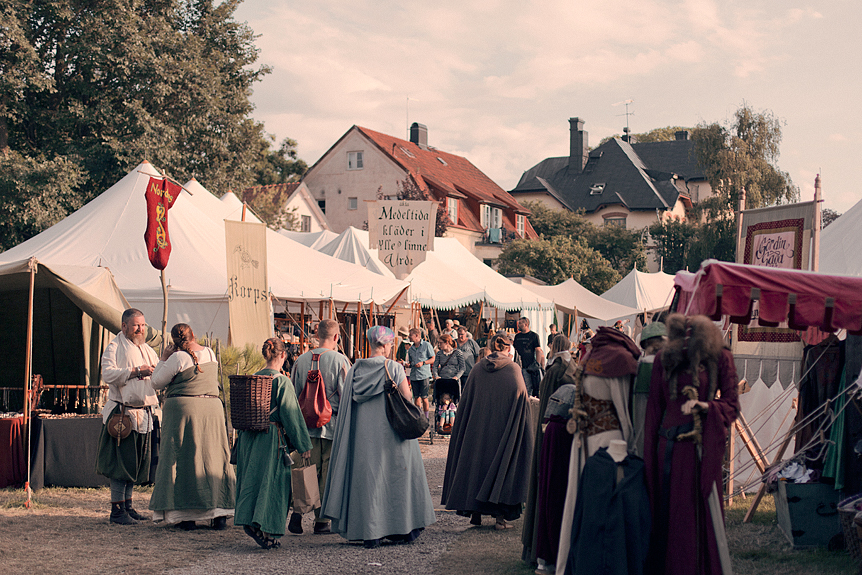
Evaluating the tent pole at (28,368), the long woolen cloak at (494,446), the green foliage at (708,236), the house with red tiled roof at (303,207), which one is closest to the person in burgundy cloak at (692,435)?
the long woolen cloak at (494,446)

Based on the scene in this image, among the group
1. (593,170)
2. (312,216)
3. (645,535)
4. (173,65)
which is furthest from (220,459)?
(593,170)

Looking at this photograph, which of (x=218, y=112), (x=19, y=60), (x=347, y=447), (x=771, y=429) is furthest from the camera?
(x=218, y=112)

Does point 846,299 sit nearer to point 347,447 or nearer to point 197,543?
point 347,447

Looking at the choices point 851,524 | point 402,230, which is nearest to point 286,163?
point 402,230

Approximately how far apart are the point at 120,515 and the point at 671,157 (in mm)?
58979

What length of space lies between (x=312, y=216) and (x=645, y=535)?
134 feet

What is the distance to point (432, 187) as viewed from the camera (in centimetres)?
4550

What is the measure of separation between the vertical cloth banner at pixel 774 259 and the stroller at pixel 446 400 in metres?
5.95

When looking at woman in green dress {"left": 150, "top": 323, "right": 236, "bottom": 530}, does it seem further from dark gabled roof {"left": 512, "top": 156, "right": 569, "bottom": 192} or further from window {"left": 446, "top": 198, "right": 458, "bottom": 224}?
dark gabled roof {"left": 512, "top": 156, "right": 569, "bottom": 192}

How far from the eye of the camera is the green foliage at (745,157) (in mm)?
41000

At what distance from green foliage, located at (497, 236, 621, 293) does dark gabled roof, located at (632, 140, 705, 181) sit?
20341 mm

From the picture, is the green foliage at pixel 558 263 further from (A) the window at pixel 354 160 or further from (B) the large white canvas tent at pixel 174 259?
(B) the large white canvas tent at pixel 174 259

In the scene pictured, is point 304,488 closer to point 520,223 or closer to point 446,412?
point 446,412

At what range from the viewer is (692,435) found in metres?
4.62
